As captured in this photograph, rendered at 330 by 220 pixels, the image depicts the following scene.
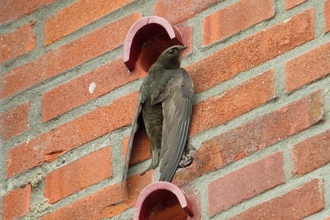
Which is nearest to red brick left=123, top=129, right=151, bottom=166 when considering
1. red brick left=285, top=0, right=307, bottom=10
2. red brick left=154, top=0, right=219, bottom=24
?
red brick left=154, top=0, right=219, bottom=24

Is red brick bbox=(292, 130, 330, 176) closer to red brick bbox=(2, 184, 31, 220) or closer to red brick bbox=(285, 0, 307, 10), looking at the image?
red brick bbox=(285, 0, 307, 10)

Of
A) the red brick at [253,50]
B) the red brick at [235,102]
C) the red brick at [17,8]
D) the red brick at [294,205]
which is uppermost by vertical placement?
the red brick at [17,8]

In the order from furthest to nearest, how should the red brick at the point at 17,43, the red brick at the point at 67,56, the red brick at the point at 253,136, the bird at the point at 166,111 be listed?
1. the red brick at the point at 17,43
2. the red brick at the point at 67,56
3. the bird at the point at 166,111
4. the red brick at the point at 253,136

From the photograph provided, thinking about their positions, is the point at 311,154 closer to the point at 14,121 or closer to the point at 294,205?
the point at 294,205

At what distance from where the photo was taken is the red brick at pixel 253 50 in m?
2.16

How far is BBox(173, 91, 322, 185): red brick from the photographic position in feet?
6.76

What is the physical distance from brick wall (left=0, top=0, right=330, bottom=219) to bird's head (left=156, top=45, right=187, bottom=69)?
0.02 meters

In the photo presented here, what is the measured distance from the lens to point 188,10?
233 centimetres

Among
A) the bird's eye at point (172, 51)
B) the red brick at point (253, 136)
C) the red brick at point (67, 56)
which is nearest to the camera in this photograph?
the red brick at point (253, 136)

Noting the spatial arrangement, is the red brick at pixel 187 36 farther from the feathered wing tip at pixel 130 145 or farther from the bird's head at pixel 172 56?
the feathered wing tip at pixel 130 145

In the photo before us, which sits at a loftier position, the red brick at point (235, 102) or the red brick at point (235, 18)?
the red brick at point (235, 18)

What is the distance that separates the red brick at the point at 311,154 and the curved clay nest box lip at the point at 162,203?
0.20 metres

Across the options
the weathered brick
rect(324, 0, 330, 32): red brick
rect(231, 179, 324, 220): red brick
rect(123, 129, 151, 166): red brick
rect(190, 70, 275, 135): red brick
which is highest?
rect(324, 0, 330, 32): red brick

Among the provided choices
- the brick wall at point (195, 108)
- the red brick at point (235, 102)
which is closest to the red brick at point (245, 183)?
the brick wall at point (195, 108)
